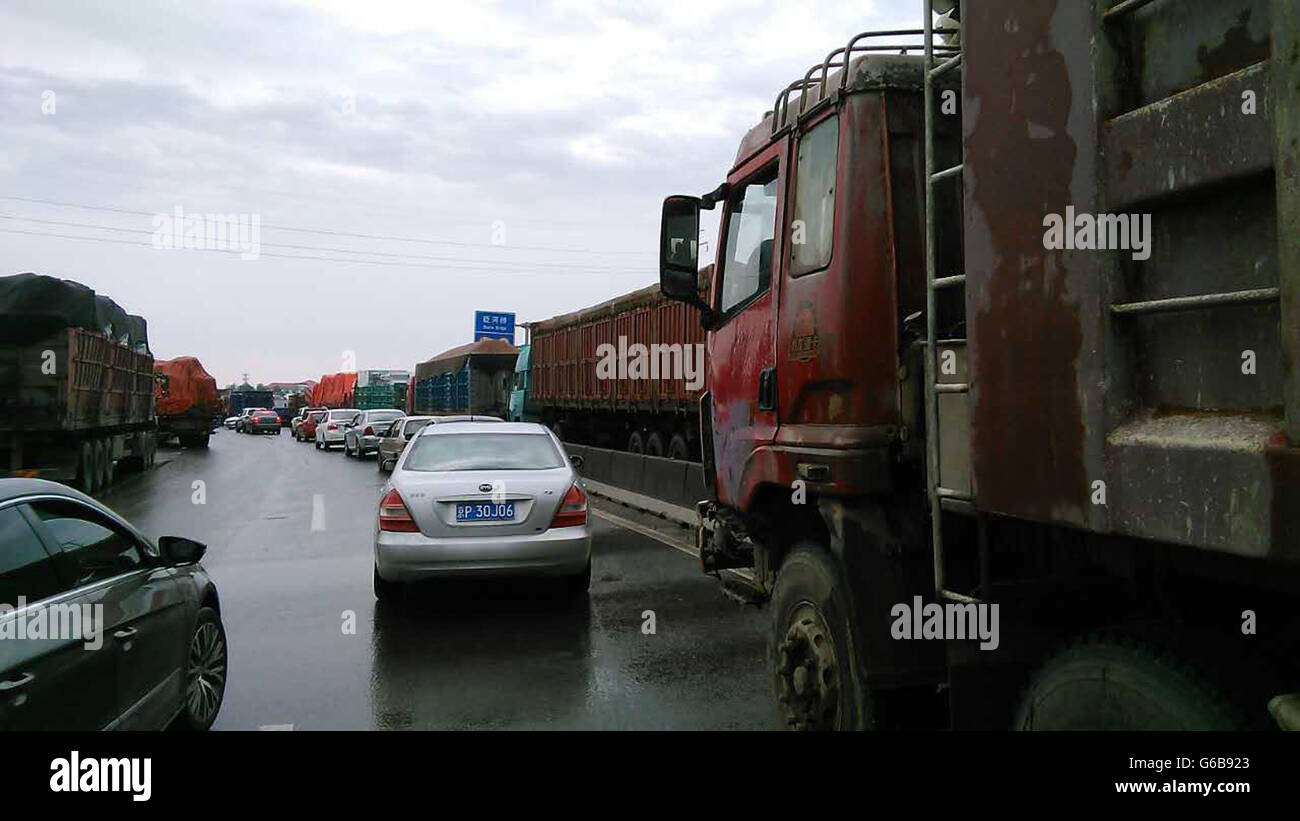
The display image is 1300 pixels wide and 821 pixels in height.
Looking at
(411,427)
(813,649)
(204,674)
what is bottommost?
(204,674)

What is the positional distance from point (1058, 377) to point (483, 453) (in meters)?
6.28

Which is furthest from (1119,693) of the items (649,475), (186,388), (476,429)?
(186,388)

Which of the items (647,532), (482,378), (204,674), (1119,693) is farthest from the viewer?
(482,378)

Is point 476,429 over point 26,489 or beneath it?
over

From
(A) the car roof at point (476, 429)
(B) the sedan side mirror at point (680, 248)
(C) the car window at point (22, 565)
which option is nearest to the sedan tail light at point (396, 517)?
(A) the car roof at point (476, 429)

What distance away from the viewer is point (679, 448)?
15656mm

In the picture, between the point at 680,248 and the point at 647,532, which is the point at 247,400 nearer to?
the point at 647,532

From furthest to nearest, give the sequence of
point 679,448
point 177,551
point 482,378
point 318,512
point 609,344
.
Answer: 1. point 482,378
2. point 609,344
3. point 679,448
4. point 318,512
5. point 177,551

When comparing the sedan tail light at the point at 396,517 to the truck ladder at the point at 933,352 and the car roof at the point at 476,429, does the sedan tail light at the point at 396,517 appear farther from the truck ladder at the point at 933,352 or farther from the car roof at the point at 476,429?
the truck ladder at the point at 933,352

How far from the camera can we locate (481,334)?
4094 cm

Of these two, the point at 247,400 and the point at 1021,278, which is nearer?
the point at 1021,278
